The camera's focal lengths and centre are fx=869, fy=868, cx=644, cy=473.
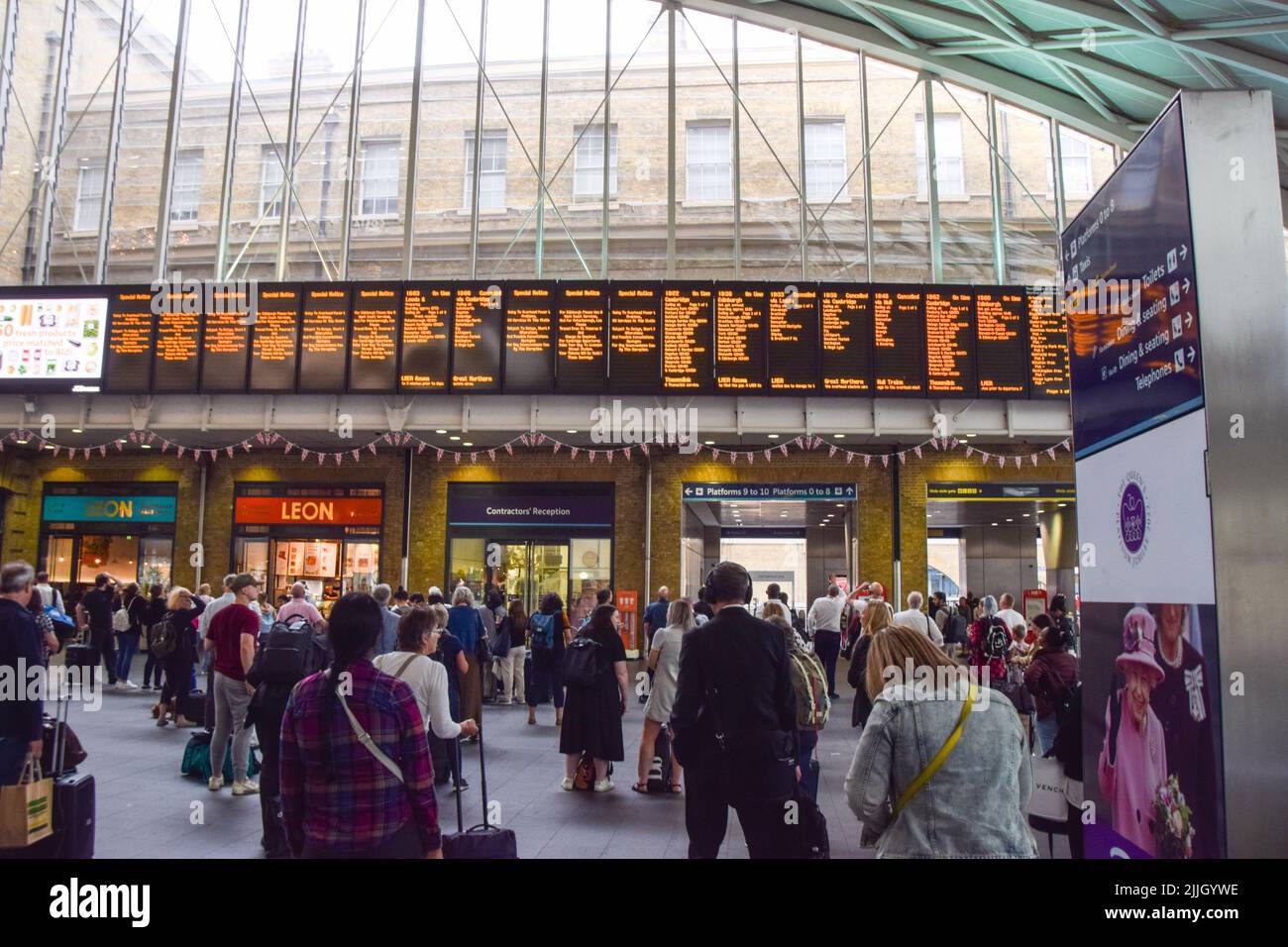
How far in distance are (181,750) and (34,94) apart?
18.5 metres

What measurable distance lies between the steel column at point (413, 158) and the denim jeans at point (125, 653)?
880 cm

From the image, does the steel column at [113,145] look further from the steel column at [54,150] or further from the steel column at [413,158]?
the steel column at [413,158]

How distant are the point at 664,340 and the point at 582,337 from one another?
4.73 ft

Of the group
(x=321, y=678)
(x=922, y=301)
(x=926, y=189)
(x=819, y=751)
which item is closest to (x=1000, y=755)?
(x=321, y=678)

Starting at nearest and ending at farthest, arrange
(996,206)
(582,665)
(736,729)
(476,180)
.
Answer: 1. (736,729)
2. (582,665)
3. (996,206)
4. (476,180)

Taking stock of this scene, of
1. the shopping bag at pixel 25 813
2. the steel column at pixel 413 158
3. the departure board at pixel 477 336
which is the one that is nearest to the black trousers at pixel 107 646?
the departure board at pixel 477 336

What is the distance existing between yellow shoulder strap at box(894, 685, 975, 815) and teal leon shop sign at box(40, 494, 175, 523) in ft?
66.4

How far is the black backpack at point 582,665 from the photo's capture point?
808cm

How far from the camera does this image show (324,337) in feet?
51.0

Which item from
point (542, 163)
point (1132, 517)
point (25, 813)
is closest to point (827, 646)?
point (1132, 517)

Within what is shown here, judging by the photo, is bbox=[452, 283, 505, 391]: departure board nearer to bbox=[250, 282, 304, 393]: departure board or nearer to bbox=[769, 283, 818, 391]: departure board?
bbox=[250, 282, 304, 393]: departure board

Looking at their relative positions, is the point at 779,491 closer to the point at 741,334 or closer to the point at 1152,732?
the point at 741,334
